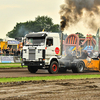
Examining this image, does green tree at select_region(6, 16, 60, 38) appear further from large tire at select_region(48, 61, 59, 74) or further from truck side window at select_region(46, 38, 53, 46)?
truck side window at select_region(46, 38, 53, 46)

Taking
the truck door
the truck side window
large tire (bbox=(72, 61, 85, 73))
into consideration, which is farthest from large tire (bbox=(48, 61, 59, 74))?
large tire (bbox=(72, 61, 85, 73))

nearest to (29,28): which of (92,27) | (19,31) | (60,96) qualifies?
(19,31)

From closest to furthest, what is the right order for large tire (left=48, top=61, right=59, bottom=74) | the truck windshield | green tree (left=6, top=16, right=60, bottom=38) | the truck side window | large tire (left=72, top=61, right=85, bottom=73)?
1. the truck windshield
2. the truck side window
3. large tire (left=48, top=61, right=59, bottom=74)
4. large tire (left=72, top=61, right=85, bottom=73)
5. green tree (left=6, top=16, right=60, bottom=38)

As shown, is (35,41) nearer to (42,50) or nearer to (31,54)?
(42,50)

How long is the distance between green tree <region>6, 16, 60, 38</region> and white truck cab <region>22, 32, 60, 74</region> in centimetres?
9038

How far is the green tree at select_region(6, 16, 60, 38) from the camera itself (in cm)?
11139

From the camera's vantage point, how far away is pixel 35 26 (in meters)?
112

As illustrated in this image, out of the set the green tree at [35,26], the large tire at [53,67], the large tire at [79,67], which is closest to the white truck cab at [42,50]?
the large tire at [53,67]

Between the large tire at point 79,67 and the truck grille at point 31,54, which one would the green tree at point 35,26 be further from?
the truck grille at point 31,54

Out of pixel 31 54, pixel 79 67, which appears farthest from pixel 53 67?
pixel 79 67

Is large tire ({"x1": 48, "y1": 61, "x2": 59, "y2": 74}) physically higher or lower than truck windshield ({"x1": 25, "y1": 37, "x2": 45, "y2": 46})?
lower

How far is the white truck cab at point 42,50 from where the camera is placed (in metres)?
19.3

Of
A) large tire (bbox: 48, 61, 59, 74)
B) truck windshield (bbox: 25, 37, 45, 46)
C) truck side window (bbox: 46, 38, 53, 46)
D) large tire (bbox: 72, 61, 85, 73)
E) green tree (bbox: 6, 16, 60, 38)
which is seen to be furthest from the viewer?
green tree (bbox: 6, 16, 60, 38)

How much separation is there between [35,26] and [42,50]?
9343 cm
